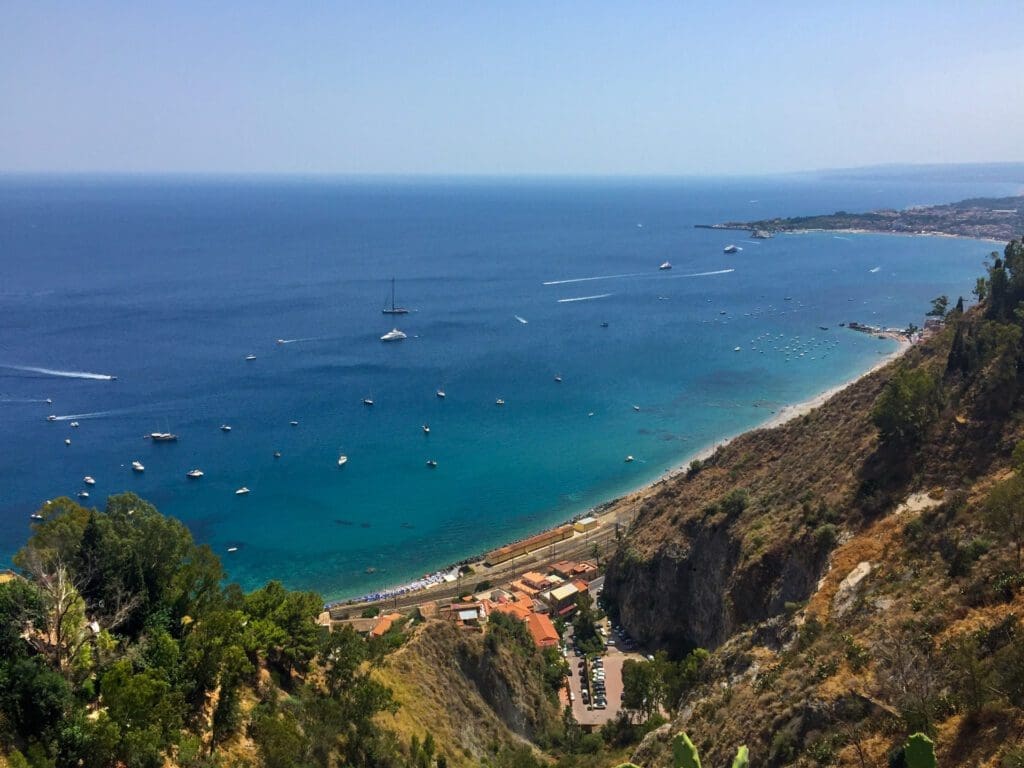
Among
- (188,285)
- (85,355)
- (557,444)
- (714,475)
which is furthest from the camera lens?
(188,285)

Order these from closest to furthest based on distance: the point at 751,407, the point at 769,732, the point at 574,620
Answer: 1. the point at 769,732
2. the point at 574,620
3. the point at 751,407

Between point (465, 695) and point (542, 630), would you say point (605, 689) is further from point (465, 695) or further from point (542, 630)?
point (465, 695)

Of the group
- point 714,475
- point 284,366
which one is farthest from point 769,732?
point 284,366

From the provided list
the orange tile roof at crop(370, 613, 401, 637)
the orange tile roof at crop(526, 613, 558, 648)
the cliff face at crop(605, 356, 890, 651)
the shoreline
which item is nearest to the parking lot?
the orange tile roof at crop(526, 613, 558, 648)

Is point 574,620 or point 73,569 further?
point 574,620

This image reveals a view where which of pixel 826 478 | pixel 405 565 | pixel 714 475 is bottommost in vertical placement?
pixel 405 565

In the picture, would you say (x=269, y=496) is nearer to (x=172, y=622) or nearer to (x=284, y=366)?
(x=284, y=366)

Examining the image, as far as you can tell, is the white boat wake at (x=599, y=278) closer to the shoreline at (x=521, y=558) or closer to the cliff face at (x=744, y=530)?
the shoreline at (x=521, y=558)

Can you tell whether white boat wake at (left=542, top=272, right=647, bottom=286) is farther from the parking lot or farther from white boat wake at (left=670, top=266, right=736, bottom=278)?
the parking lot

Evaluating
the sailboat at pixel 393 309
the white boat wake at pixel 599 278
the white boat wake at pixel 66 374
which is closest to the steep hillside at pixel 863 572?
the white boat wake at pixel 66 374
